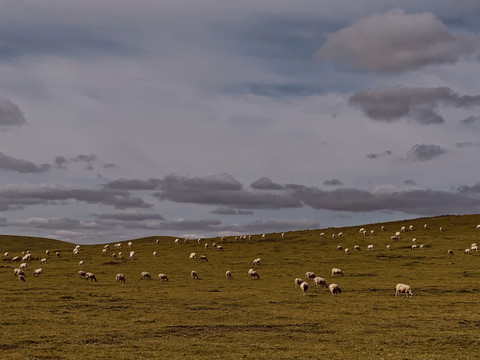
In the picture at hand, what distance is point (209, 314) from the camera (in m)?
37.7

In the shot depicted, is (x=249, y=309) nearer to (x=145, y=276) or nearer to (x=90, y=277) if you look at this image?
(x=145, y=276)

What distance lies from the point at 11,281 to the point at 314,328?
4627 cm

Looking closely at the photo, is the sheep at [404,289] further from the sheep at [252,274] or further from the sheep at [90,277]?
the sheep at [90,277]

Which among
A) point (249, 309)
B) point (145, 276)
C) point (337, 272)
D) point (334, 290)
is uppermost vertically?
point (337, 272)

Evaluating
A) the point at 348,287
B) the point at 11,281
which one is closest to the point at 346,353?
the point at 348,287

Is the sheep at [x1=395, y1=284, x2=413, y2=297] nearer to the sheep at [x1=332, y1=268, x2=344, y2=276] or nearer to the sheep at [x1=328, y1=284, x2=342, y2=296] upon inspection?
the sheep at [x1=328, y1=284, x2=342, y2=296]

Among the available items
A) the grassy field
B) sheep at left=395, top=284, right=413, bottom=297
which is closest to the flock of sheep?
sheep at left=395, top=284, right=413, bottom=297

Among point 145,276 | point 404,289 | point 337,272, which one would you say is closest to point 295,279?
point 337,272

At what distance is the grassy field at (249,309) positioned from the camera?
26.1 meters

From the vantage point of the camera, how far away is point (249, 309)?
39875 millimetres

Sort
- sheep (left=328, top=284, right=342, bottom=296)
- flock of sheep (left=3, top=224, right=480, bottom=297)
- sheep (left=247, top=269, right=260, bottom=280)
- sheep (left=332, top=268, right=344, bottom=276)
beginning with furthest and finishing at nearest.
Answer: sheep (left=332, top=268, right=344, bottom=276), sheep (left=247, top=269, right=260, bottom=280), flock of sheep (left=3, top=224, right=480, bottom=297), sheep (left=328, top=284, right=342, bottom=296)

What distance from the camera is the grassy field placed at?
26.1 m

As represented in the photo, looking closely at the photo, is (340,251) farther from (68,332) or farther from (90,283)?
(68,332)

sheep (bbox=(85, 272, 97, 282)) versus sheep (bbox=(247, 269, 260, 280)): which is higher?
sheep (bbox=(247, 269, 260, 280))
